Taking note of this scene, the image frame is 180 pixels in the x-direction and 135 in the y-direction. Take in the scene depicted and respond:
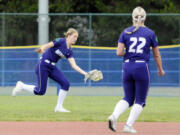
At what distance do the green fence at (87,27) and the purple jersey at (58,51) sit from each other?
24.6 ft

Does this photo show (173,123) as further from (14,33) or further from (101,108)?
(14,33)

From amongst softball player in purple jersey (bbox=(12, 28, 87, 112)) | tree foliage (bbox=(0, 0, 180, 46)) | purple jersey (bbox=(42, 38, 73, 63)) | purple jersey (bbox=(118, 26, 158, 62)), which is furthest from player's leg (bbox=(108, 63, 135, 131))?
tree foliage (bbox=(0, 0, 180, 46))

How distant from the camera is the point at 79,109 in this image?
44.1 feet

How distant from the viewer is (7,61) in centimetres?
1923

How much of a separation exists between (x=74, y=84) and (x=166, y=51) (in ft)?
10.1

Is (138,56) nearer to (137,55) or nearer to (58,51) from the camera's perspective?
(137,55)

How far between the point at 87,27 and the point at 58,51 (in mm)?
8548

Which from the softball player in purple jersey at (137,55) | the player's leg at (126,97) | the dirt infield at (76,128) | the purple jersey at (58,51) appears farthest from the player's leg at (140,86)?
the purple jersey at (58,51)

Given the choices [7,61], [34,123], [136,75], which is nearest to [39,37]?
[7,61]

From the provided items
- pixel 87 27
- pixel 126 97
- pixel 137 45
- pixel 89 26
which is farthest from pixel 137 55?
pixel 87 27

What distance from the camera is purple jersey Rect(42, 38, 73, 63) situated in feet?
39.3

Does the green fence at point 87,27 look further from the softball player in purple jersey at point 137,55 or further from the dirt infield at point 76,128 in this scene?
the softball player in purple jersey at point 137,55

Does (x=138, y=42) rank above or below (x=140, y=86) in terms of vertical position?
above

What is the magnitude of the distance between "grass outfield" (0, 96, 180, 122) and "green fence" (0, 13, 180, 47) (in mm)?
3554
